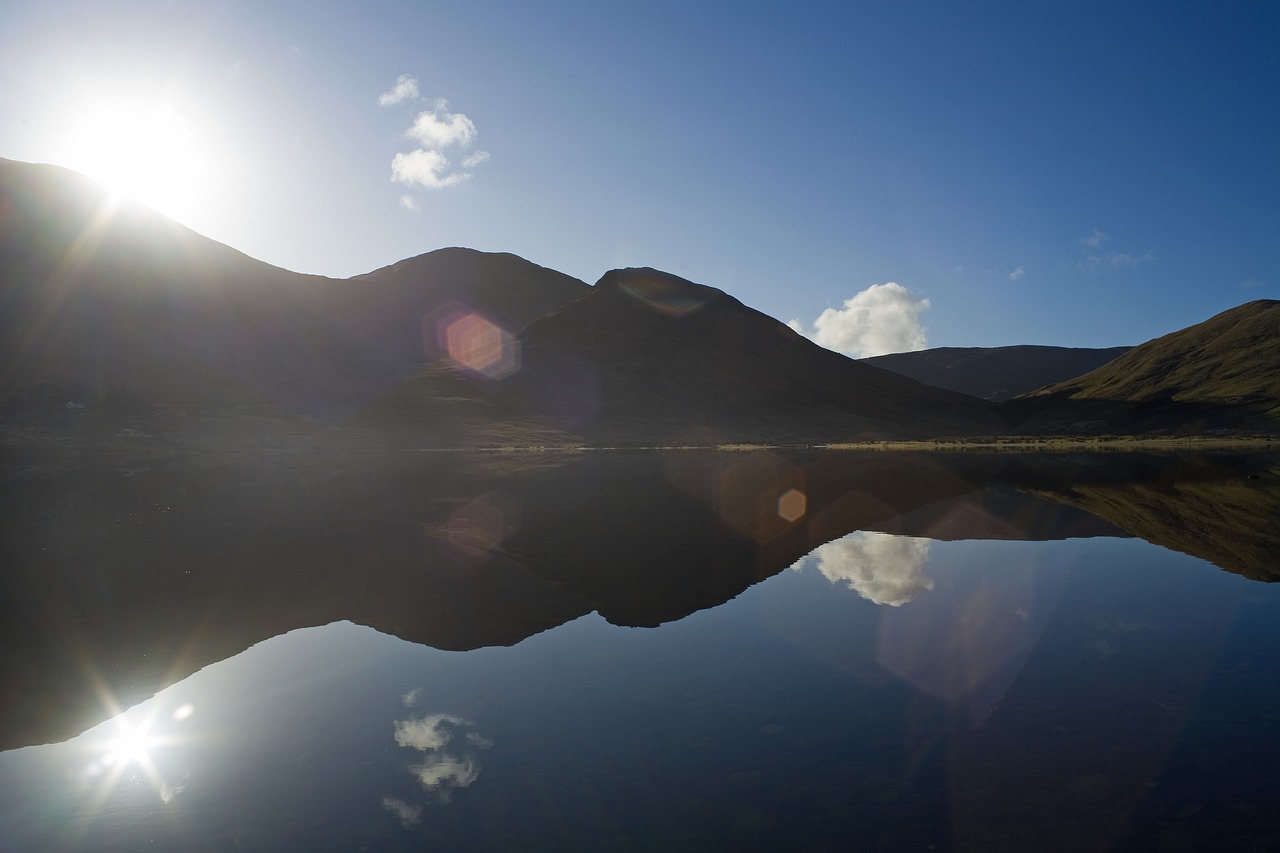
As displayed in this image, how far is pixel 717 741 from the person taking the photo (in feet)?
26.7

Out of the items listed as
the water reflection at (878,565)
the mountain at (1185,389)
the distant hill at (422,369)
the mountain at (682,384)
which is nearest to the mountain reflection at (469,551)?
the water reflection at (878,565)

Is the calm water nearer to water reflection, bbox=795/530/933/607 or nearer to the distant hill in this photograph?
water reflection, bbox=795/530/933/607

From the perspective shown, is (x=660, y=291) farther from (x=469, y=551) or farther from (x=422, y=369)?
(x=469, y=551)

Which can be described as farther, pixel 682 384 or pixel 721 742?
pixel 682 384

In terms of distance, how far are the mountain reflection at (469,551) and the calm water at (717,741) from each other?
54cm

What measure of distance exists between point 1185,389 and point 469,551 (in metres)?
170

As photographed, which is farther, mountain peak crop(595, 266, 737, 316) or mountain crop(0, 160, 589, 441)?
mountain peak crop(595, 266, 737, 316)

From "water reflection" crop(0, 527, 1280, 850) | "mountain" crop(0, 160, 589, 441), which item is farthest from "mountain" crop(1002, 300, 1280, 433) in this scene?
"mountain" crop(0, 160, 589, 441)

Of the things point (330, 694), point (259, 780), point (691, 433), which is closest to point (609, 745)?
point (259, 780)

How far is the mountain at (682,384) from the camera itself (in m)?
127

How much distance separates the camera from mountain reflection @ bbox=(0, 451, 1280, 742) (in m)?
12.4

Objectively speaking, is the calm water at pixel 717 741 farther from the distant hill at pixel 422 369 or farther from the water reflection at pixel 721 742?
the distant hill at pixel 422 369

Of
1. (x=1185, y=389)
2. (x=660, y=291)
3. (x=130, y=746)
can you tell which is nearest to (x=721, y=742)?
(x=130, y=746)

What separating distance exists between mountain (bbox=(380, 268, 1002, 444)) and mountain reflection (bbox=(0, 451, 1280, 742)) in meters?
75.6
